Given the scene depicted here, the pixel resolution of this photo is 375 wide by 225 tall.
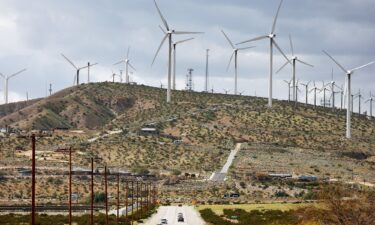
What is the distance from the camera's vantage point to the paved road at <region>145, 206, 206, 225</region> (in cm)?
9964

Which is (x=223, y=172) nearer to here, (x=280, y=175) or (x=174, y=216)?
(x=280, y=175)

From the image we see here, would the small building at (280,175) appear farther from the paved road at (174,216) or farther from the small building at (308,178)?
the paved road at (174,216)

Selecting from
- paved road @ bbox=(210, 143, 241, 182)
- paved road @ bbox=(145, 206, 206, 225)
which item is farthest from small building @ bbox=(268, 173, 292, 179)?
paved road @ bbox=(145, 206, 206, 225)

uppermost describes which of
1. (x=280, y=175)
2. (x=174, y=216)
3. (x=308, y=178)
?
(x=280, y=175)

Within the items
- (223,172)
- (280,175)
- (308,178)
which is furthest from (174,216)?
(223,172)

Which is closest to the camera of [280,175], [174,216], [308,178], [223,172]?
[174,216]

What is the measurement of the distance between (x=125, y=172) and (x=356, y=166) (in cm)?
5807

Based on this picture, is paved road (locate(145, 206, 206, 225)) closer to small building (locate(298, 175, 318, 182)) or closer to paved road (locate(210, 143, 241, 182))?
paved road (locate(210, 143, 241, 182))

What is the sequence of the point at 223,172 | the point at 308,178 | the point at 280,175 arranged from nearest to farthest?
the point at 308,178
the point at 280,175
the point at 223,172

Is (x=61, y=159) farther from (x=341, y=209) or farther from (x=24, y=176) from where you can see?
(x=341, y=209)

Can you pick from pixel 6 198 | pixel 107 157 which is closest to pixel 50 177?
pixel 6 198

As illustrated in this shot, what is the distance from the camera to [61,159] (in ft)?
599

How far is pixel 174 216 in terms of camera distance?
112000 millimetres

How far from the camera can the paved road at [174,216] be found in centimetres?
9964
